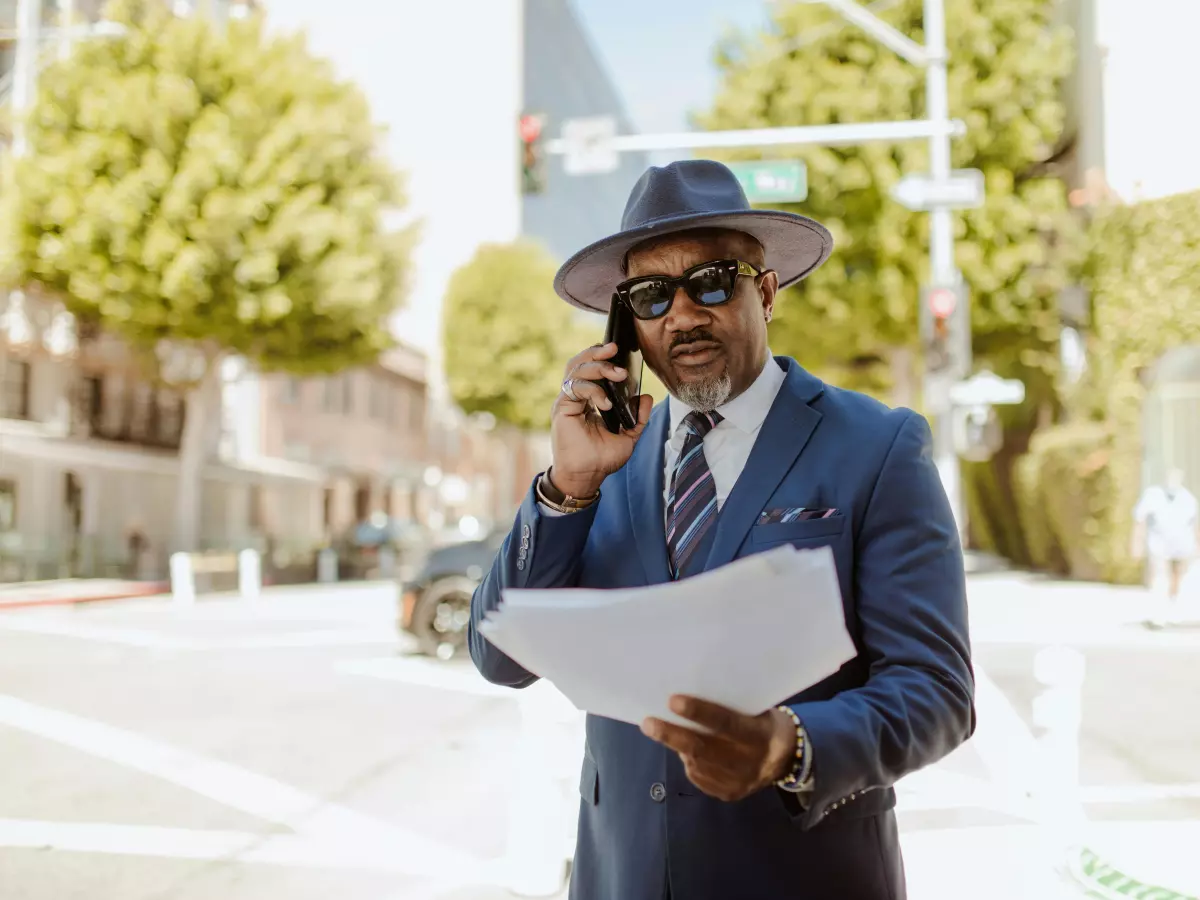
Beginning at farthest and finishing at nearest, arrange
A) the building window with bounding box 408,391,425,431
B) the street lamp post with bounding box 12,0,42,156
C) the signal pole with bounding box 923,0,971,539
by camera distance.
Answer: the building window with bounding box 408,391,425,431 → the street lamp post with bounding box 12,0,42,156 → the signal pole with bounding box 923,0,971,539

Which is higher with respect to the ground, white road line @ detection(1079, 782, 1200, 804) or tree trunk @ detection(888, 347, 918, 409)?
tree trunk @ detection(888, 347, 918, 409)

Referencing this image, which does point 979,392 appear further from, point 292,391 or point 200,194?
point 292,391

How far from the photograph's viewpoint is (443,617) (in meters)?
11.4

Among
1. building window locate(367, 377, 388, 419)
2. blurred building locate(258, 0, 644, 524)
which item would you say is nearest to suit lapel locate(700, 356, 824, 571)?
building window locate(367, 377, 388, 419)

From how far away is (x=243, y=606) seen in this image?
19172 millimetres

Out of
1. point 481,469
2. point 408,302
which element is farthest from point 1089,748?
point 481,469

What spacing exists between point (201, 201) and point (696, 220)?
77.7 feet

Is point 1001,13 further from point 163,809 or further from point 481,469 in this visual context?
point 481,469

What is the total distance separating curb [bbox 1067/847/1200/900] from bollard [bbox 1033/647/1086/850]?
3.3 inches

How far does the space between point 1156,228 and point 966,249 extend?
14.2 ft

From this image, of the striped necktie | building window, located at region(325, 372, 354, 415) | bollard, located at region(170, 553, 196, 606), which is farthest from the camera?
building window, located at region(325, 372, 354, 415)

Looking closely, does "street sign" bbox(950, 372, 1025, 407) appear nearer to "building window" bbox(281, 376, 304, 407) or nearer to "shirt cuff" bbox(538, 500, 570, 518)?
"shirt cuff" bbox(538, 500, 570, 518)

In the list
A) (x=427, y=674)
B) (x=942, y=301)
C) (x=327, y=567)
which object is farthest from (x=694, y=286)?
(x=327, y=567)

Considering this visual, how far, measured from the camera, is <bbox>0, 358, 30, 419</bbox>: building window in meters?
25.3
